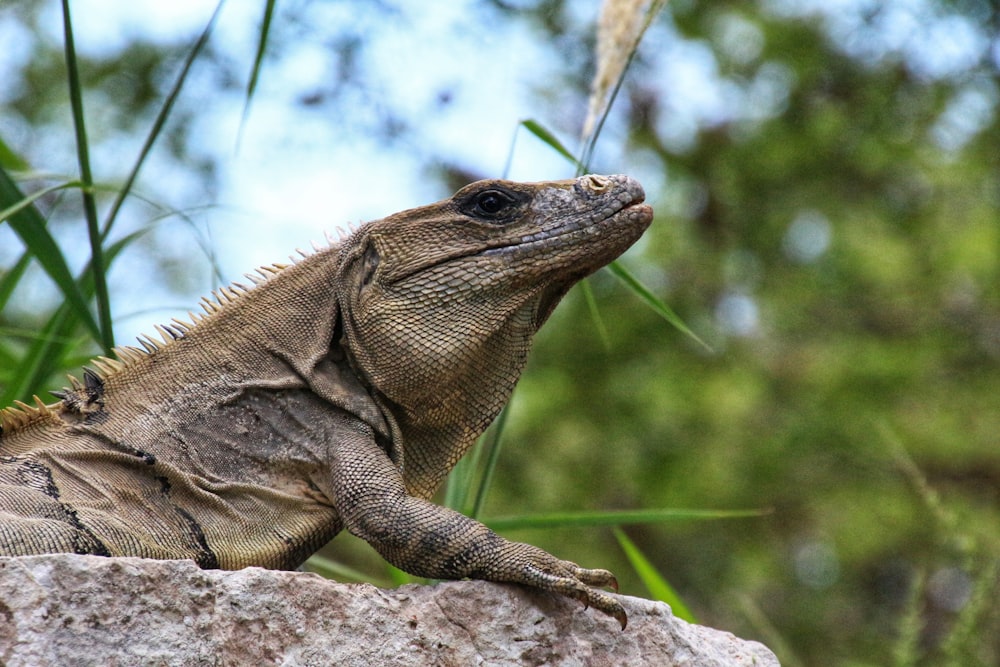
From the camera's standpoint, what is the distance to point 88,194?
429 centimetres

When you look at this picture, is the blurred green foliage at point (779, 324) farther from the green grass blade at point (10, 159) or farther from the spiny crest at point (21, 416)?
the spiny crest at point (21, 416)

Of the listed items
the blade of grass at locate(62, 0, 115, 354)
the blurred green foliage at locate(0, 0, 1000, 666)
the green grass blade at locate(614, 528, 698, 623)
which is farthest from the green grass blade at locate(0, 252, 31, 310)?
the blurred green foliage at locate(0, 0, 1000, 666)

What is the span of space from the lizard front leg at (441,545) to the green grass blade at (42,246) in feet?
4.06

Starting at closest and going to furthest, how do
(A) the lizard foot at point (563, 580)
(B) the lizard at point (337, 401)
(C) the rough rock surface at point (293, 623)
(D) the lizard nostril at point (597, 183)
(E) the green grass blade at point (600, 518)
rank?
1. (C) the rough rock surface at point (293, 623)
2. (A) the lizard foot at point (563, 580)
3. (B) the lizard at point (337, 401)
4. (D) the lizard nostril at point (597, 183)
5. (E) the green grass blade at point (600, 518)

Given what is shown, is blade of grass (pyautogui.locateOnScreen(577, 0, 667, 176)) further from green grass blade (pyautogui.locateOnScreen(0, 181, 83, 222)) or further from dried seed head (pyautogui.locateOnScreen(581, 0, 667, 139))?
green grass blade (pyautogui.locateOnScreen(0, 181, 83, 222))

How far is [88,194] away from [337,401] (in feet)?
4.03

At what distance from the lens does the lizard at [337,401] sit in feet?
11.8

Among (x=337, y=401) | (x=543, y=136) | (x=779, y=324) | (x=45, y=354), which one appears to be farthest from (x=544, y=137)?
(x=779, y=324)

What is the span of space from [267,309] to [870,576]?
12649mm

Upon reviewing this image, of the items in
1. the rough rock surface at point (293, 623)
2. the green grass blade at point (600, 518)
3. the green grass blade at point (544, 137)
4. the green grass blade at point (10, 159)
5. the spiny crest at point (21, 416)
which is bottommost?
the rough rock surface at point (293, 623)

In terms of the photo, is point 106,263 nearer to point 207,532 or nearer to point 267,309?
point 267,309

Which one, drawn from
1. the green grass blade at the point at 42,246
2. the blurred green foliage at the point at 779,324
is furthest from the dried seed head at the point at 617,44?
the blurred green foliage at the point at 779,324

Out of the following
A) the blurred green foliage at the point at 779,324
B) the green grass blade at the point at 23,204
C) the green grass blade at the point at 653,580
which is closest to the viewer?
the green grass blade at the point at 23,204

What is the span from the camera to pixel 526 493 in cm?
1202
